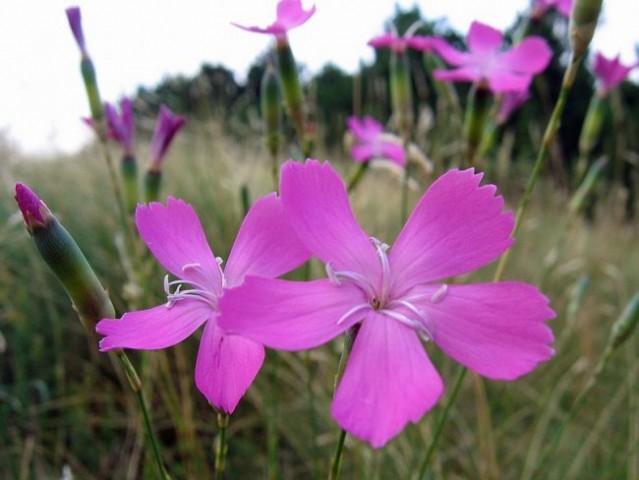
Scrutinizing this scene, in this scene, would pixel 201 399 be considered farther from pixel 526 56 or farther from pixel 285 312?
pixel 285 312

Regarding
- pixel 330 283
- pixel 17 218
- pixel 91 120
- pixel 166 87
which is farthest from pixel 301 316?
pixel 166 87

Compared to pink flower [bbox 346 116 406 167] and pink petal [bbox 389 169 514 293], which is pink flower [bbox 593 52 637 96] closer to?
pink flower [bbox 346 116 406 167]

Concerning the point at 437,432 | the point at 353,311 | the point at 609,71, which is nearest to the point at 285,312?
the point at 353,311

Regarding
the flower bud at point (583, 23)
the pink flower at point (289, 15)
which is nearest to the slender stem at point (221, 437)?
the pink flower at point (289, 15)

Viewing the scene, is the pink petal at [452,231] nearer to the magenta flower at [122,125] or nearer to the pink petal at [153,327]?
the pink petal at [153,327]

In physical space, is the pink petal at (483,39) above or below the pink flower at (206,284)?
above

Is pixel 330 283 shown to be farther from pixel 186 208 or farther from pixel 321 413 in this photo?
pixel 321 413

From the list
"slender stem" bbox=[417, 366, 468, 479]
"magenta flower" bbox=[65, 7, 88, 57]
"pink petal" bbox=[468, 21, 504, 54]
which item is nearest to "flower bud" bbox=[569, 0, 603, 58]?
"pink petal" bbox=[468, 21, 504, 54]
